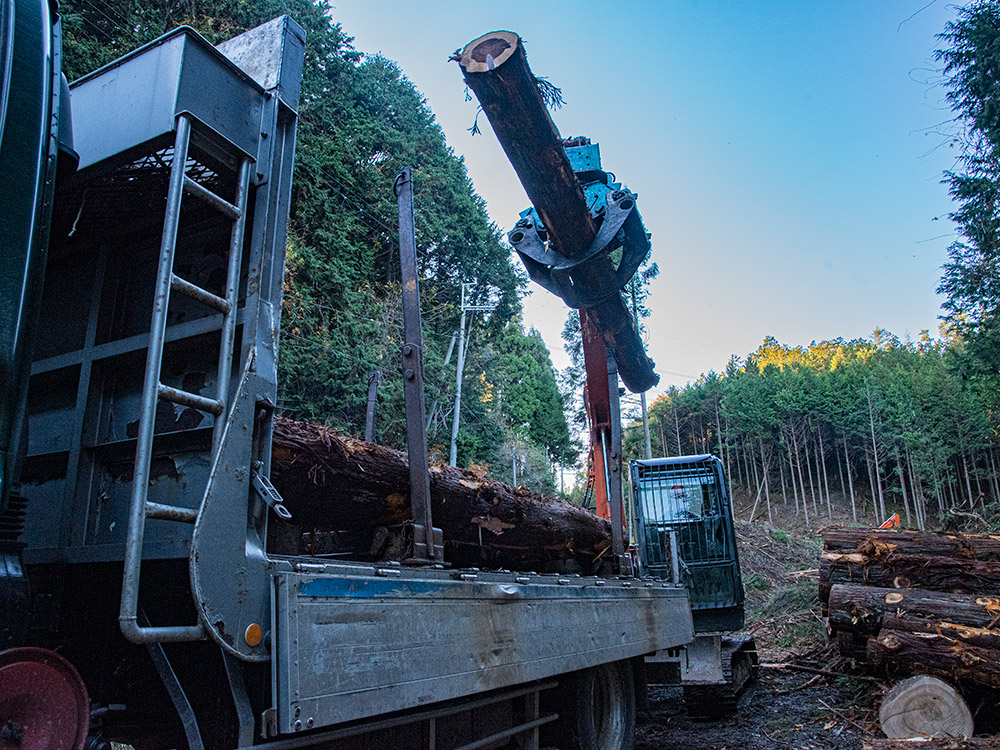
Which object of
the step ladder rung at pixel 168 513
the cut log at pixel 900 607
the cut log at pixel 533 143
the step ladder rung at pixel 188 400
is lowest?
the cut log at pixel 900 607

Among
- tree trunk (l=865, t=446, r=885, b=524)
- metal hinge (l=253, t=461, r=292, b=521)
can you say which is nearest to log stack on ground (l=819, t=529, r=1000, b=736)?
metal hinge (l=253, t=461, r=292, b=521)

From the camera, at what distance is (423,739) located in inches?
112

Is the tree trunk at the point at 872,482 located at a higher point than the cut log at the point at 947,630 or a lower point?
higher

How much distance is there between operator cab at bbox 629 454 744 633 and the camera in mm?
9289

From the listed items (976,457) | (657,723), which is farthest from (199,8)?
(976,457)

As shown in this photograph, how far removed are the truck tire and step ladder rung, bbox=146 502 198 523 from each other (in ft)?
9.07

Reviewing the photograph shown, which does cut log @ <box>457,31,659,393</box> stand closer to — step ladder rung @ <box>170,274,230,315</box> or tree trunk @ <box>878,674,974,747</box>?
step ladder rung @ <box>170,274,230,315</box>

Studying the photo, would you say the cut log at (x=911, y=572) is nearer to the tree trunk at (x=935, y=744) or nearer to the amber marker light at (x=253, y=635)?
the tree trunk at (x=935, y=744)

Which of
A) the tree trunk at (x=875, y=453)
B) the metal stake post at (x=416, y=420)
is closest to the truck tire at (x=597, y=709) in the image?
the metal stake post at (x=416, y=420)

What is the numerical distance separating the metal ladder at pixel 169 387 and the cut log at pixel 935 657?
7285 mm

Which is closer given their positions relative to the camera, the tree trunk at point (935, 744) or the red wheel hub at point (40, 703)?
the red wheel hub at point (40, 703)

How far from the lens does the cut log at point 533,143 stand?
4.63 meters

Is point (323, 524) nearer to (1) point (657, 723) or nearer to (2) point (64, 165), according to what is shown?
(2) point (64, 165)

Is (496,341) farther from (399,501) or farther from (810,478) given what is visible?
(399,501)
